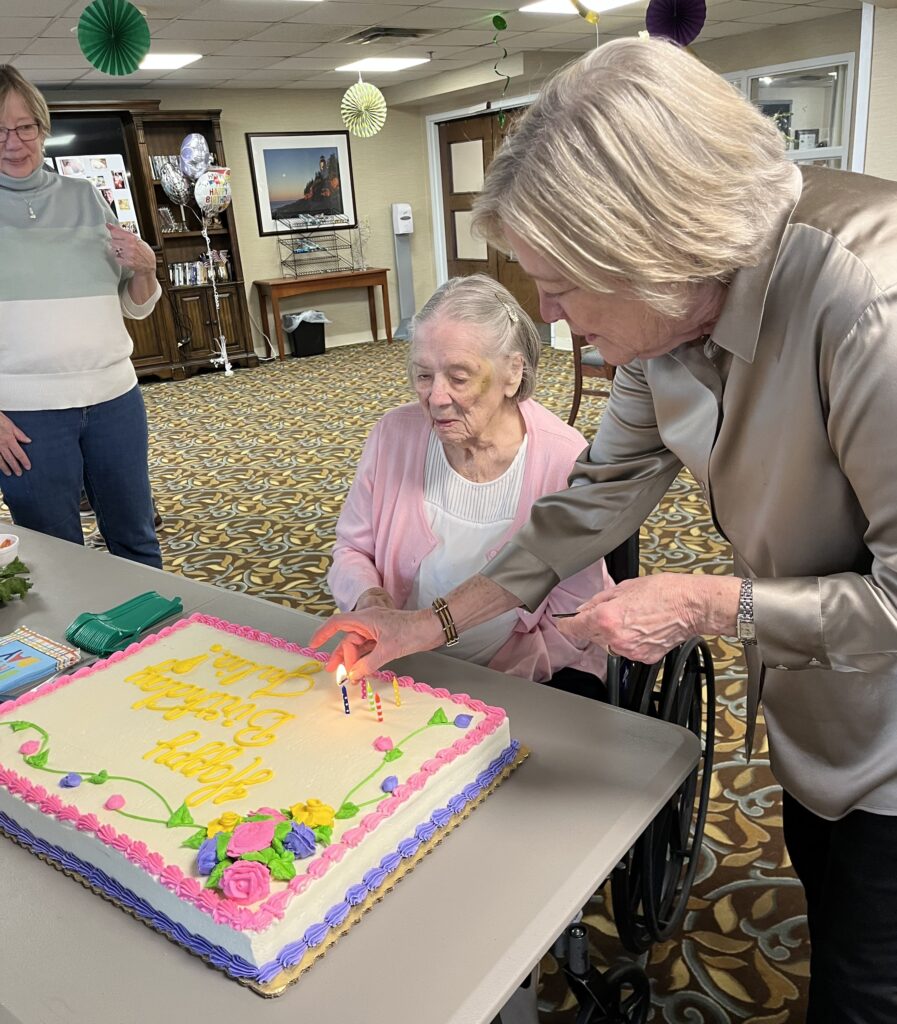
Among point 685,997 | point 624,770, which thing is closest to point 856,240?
point 624,770

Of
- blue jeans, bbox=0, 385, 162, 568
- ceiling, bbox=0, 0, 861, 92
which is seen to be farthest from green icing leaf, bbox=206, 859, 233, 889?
ceiling, bbox=0, 0, 861, 92

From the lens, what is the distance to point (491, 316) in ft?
5.55

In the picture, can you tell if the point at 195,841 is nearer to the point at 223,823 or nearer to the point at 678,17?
the point at 223,823

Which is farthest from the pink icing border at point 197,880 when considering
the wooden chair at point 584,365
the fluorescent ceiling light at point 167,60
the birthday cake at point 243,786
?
the fluorescent ceiling light at point 167,60

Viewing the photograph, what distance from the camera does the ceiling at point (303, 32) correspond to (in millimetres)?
5371

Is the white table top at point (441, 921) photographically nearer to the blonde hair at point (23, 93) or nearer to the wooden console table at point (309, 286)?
the blonde hair at point (23, 93)

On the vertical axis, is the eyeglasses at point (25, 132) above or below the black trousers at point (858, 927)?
above

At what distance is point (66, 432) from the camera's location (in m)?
2.41

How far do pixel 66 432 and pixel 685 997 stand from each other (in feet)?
6.76

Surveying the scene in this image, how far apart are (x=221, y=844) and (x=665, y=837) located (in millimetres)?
893

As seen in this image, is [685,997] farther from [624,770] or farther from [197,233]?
[197,233]

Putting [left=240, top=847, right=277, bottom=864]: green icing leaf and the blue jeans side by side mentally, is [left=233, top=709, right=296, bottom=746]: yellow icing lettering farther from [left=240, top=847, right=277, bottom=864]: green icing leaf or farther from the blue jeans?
the blue jeans

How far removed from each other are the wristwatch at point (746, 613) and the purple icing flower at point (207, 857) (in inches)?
24.0

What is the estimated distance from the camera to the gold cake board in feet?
2.78
